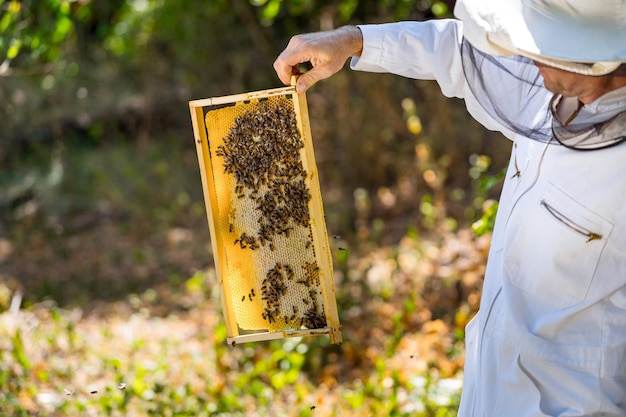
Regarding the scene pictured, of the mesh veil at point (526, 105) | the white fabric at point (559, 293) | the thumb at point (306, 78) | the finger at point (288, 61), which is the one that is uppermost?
the finger at point (288, 61)

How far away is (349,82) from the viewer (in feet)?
26.5

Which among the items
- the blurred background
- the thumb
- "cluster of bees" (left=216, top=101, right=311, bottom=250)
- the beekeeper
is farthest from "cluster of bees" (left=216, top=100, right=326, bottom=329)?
the beekeeper

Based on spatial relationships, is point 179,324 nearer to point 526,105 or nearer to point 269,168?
point 269,168

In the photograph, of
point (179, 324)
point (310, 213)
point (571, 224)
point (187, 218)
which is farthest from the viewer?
point (187, 218)

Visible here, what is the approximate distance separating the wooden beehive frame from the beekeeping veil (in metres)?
0.62

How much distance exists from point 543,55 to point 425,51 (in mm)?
704

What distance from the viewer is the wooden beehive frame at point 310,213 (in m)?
2.45

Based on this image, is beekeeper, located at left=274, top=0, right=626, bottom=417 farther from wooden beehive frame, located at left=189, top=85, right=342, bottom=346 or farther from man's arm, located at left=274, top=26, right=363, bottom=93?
wooden beehive frame, located at left=189, top=85, right=342, bottom=346

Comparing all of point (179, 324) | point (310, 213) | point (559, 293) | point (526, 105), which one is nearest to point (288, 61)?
point (310, 213)

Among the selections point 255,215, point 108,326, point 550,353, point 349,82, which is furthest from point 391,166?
point 550,353

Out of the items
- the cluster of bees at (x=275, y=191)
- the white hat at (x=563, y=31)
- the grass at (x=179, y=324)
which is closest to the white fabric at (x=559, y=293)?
the white hat at (x=563, y=31)

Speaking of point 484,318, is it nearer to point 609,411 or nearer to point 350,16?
point 609,411

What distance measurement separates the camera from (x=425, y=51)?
90.8 inches

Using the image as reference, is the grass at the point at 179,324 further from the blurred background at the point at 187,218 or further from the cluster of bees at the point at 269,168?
the cluster of bees at the point at 269,168
